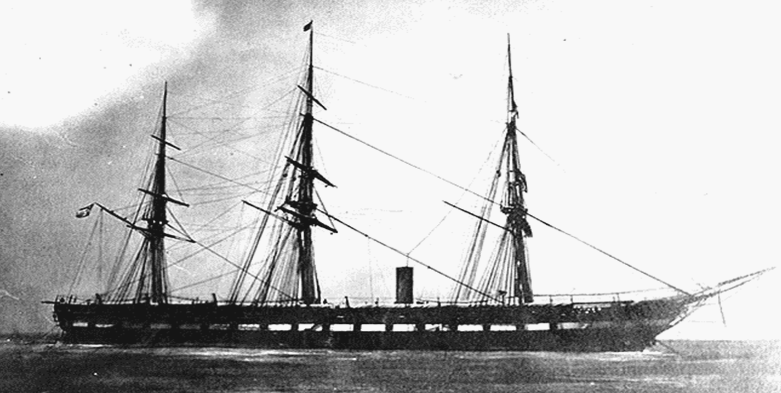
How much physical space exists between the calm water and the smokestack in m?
3.92

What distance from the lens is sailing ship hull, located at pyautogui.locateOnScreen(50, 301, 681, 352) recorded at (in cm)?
4988

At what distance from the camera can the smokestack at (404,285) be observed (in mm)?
55250

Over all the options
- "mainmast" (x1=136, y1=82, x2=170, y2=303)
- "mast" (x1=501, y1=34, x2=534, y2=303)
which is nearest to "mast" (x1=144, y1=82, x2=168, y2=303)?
"mainmast" (x1=136, y1=82, x2=170, y2=303)

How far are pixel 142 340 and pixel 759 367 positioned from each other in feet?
142

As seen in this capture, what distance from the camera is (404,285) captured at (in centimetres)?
5553

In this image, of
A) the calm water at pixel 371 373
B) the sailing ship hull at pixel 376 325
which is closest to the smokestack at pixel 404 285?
the sailing ship hull at pixel 376 325

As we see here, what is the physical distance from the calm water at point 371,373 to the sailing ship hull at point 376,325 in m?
1.27

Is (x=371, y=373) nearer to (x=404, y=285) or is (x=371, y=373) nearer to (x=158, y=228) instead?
(x=404, y=285)

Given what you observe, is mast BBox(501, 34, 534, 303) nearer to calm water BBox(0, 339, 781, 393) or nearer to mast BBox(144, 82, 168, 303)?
calm water BBox(0, 339, 781, 393)

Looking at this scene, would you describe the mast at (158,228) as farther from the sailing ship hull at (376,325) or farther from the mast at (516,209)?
the mast at (516,209)

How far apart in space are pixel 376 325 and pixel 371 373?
55.8 feet

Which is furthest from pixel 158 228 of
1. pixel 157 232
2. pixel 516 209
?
pixel 516 209

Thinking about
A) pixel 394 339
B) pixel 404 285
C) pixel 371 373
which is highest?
pixel 404 285

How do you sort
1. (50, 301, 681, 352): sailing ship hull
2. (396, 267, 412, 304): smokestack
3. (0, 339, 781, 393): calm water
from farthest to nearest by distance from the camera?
(396, 267, 412, 304): smokestack, (50, 301, 681, 352): sailing ship hull, (0, 339, 781, 393): calm water
